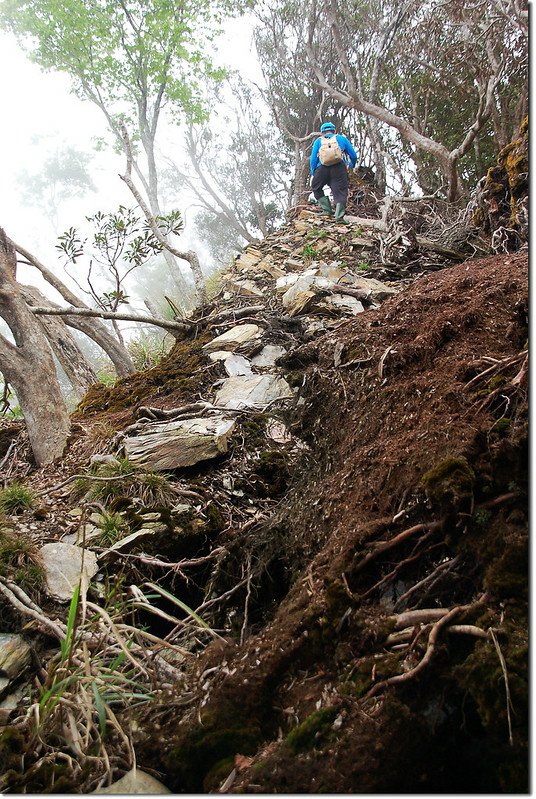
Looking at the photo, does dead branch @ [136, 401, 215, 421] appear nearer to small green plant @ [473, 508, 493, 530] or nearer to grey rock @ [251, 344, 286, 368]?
grey rock @ [251, 344, 286, 368]

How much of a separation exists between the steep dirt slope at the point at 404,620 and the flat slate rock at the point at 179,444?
121cm

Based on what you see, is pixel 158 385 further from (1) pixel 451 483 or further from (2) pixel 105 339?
(1) pixel 451 483

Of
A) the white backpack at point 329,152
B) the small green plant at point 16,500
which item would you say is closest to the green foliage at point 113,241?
the small green plant at point 16,500

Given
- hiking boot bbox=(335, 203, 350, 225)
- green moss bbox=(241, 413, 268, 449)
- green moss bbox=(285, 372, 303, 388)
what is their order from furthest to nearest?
1. hiking boot bbox=(335, 203, 350, 225)
2. green moss bbox=(241, 413, 268, 449)
3. green moss bbox=(285, 372, 303, 388)

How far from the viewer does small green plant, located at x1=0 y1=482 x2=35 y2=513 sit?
290 centimetres

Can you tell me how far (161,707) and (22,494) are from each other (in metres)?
1.99

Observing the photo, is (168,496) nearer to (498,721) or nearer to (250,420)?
(250,420)

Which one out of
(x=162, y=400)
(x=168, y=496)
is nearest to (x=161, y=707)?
(x=168, y=496)

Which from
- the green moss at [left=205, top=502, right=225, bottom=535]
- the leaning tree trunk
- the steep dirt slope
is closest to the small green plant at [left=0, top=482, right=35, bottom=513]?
the leaning tree trunk

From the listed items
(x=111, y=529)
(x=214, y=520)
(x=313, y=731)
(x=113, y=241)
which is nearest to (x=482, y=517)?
(x=313, y=731)

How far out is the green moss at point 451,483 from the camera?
1250 millimetres

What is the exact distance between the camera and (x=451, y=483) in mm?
1279

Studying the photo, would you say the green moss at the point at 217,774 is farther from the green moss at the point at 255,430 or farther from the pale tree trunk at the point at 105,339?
the pale tree trunk at the point at 105,339

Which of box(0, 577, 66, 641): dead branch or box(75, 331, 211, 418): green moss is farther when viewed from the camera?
box(75, 331, 211, 418): green moss
